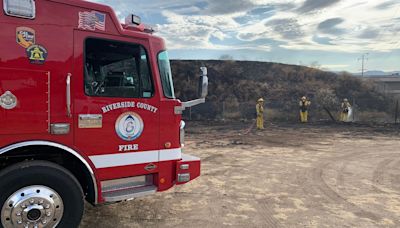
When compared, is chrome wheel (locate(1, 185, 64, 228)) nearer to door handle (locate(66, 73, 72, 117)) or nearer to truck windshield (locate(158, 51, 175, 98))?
door handle (locate(66, 73, 72, 117))

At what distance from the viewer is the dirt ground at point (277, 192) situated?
5.34 meters

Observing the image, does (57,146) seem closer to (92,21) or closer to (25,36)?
(25,36)

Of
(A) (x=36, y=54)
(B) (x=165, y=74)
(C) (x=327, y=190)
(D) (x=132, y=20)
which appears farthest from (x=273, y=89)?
(A) (x=36, y=54)

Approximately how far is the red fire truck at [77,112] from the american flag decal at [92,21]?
0.01 meters

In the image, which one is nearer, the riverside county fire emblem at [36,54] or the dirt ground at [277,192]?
the riverside county fire emblem at [36,54]

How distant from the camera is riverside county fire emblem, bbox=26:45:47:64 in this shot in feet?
12.6

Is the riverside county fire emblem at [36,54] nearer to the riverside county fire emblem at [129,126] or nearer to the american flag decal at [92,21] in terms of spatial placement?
the american flag decal at [92,21]

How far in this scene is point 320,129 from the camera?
19.5 meters

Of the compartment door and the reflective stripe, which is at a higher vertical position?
the compartment door

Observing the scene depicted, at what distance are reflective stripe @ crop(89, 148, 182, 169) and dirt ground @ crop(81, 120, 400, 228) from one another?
96 centimetres

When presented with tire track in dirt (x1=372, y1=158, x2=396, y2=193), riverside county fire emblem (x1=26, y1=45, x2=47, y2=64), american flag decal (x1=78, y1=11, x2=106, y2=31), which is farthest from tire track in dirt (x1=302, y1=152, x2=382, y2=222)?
riverside county fire emblem (x1=26, y1=45, x2=47, y2=64)

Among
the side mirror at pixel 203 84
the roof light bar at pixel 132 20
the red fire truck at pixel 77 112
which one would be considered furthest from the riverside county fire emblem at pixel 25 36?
the side mirror at pixel 203 84

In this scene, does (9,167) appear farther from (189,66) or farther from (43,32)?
(189,66)

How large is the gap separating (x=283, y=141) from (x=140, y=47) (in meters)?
11.0
